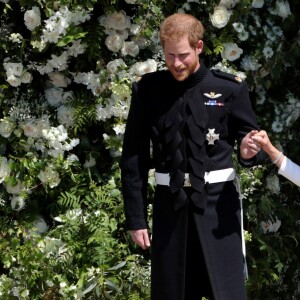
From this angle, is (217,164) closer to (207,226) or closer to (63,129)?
(207,226)

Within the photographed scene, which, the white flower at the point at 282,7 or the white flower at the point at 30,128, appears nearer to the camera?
the white flower at the point at 30,128

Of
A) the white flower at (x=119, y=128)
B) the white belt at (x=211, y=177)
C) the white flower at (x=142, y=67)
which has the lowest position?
the white belt at (x=211, y=177)

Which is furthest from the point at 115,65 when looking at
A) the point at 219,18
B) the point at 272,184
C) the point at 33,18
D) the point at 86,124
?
the point at 272,184

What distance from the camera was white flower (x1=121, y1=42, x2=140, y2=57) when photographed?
14.0 feet

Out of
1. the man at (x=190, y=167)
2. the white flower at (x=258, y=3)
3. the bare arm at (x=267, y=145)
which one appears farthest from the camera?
the white flower at (x=258, y=3)

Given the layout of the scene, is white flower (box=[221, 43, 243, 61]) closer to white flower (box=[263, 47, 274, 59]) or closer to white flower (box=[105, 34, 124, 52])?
white flower (box=[263, 47, 274, 59])

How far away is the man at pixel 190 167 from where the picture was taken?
119 inches

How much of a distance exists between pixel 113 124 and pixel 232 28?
840 mm

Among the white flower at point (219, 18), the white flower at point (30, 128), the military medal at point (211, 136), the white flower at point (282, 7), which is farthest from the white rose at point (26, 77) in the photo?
the military medal at point (211, 136)

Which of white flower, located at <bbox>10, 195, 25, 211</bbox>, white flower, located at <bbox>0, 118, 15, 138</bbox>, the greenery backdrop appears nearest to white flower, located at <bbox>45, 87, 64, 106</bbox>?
the greenery backdrop

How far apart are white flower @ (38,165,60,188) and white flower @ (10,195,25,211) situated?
169 millimetres

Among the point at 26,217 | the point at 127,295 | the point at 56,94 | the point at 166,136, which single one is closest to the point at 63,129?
the point at 56,94

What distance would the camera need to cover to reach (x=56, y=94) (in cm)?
431

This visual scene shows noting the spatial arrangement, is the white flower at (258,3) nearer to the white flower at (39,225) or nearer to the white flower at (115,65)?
the white flower at (115,65)
